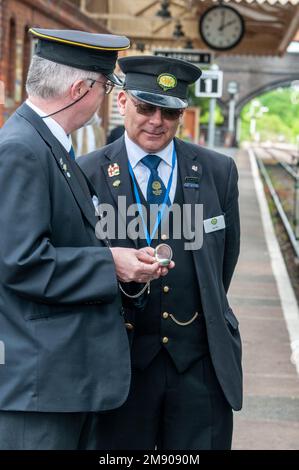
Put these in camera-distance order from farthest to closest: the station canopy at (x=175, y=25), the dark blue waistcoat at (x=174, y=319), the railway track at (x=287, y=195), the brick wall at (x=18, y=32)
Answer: the station canopy at (x=175, y=25), the railway track at (x=287, y=195), the brick wall at (x=18, y=32), the dark blue waistcoat at (x=174, y=319)

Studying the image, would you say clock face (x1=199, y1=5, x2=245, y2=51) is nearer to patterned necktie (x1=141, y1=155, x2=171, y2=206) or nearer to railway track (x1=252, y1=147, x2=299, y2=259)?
railway track (x1=252, y1=147, x2=299, y2=259)

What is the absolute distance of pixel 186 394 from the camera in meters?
3.47

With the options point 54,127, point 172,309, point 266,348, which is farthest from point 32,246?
point 266,348

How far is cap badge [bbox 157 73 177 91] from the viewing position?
3.52 meters

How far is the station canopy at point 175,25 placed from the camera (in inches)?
729

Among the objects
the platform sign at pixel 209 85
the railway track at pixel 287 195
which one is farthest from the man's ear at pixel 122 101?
the platform sign at pixel 209 85

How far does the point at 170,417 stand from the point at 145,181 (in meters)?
0.87

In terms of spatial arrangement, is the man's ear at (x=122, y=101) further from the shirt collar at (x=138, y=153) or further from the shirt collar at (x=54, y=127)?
the shirt collar at (x=54, y=127)

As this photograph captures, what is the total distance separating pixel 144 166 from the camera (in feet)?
11.9

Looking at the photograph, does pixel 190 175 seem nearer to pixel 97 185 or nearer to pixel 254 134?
pixel 97 185

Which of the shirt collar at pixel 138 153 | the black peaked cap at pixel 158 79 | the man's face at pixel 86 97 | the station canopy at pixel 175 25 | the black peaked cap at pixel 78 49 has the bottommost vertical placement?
the station canopy at pixel 175 25

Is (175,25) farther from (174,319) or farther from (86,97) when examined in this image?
(86,97)

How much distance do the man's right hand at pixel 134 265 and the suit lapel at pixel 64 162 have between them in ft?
0.47

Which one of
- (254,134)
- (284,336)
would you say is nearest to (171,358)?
(284,336)
